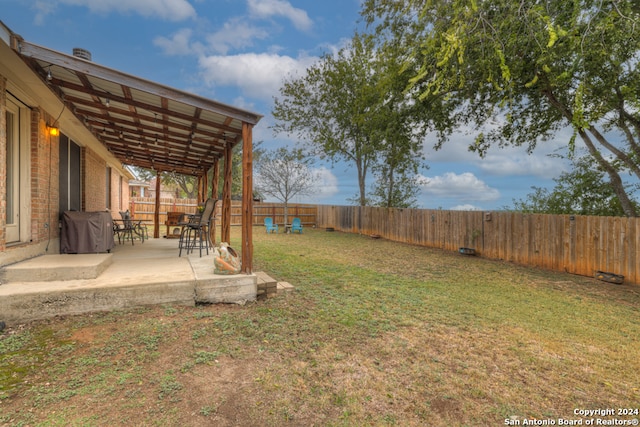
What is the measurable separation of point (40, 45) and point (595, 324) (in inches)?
267

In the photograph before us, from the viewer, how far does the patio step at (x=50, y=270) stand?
3.48m

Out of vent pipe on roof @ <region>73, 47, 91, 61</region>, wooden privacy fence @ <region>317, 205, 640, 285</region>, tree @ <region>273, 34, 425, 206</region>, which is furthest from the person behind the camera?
tree @ <region>273, 34, 425, 206</region>

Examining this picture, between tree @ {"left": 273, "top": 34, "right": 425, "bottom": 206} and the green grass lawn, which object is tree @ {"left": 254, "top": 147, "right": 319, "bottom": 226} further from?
the green grass lawn

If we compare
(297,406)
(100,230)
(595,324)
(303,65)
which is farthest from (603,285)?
(303,65)

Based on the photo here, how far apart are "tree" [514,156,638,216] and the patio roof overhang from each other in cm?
799

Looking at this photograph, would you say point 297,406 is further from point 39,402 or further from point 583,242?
point 583,242

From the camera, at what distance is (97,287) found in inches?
133

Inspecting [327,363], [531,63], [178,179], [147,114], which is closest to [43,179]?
[147,114]

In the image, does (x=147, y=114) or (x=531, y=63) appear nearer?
(x=147, y=114)

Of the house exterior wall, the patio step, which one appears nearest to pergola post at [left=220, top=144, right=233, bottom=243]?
the house exterior wall

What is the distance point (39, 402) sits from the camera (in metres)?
1.92

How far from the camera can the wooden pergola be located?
11.5ft

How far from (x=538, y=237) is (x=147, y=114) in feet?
27.4

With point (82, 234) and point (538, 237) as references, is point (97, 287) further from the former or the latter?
point (538, 237)
